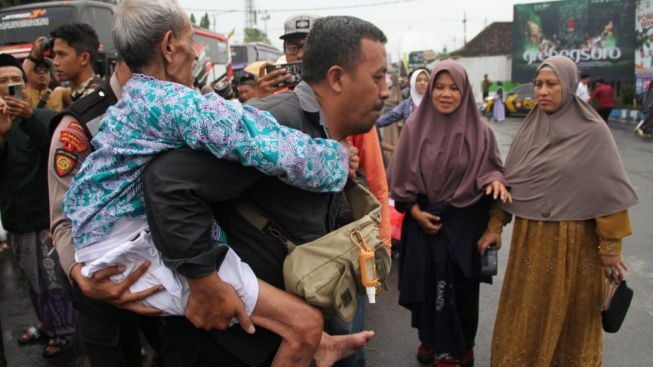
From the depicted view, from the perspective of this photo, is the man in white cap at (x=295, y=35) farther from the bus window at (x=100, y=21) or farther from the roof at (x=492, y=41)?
the roof at (x=492, y=41)

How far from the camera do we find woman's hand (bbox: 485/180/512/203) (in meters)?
2.84

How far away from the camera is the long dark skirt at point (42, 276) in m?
3.41

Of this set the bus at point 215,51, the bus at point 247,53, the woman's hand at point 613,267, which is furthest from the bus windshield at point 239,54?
the woman's hand at point 613,267

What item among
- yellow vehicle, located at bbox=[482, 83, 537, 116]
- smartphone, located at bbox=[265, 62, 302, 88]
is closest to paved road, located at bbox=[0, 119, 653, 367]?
smartphone, located at bbox=[265, 62, 302, 88]

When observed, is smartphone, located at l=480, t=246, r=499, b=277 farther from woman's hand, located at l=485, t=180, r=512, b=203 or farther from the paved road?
the paved road

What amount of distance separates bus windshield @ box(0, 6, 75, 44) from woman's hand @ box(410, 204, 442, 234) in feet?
31.7

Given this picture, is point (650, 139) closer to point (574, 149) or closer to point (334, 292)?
point (574, 149)

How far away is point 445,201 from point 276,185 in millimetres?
1757

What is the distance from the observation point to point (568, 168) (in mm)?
2713

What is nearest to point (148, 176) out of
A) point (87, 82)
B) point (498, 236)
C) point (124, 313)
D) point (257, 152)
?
point (257, 152)

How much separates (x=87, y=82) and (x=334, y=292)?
2.25 m

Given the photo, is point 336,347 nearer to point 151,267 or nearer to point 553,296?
point 151,267

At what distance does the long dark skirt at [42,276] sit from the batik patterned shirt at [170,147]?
7.28 ft

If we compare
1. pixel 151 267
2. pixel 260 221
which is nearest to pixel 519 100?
pixel 260 221
